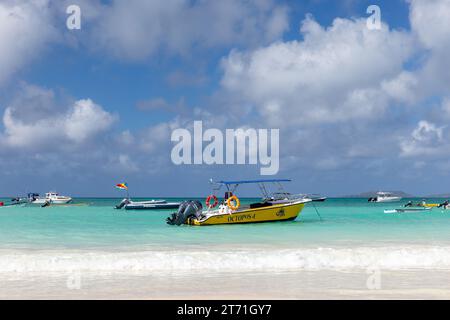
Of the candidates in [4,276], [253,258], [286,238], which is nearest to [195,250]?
[253,258]

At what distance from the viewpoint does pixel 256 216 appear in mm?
32906

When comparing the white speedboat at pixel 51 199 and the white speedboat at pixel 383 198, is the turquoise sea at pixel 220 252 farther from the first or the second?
the white speedboat at pixel 383 198

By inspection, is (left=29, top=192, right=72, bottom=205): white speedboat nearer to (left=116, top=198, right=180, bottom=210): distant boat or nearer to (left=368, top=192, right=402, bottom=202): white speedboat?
(left=116, top=198, right=180, bottom=210): distant boat

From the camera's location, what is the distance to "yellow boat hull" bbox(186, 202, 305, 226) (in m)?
31.9

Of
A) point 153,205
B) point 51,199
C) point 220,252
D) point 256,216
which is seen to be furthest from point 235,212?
point 51,199

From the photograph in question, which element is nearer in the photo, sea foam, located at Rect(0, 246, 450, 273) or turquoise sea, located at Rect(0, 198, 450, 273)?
sea foam, located at Rect(0, 246, 450, 273)

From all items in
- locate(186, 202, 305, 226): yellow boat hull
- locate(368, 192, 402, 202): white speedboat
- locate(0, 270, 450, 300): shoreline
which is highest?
locate(368, 192, 402, 202): white speedboat

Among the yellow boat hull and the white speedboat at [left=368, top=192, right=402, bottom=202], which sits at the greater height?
the white speedboat at [left=368, top=192, right=402, bottom=202]

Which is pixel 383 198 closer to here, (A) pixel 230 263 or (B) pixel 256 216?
(B) pixel 256 216

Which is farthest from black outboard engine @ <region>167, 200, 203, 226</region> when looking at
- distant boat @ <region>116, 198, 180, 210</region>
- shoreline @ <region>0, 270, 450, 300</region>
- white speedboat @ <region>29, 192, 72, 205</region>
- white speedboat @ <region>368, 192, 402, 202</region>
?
white speedboat @ <region>368, 192, 402, 202</region>

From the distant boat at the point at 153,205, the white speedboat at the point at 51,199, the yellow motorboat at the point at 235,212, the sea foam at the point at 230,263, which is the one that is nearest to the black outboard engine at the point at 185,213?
the yellow motorboat at the point at 235,212

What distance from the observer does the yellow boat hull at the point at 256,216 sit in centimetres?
3188

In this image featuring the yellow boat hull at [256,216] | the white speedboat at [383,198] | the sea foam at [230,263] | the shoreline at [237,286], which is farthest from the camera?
the white speedboat at [383,198]
